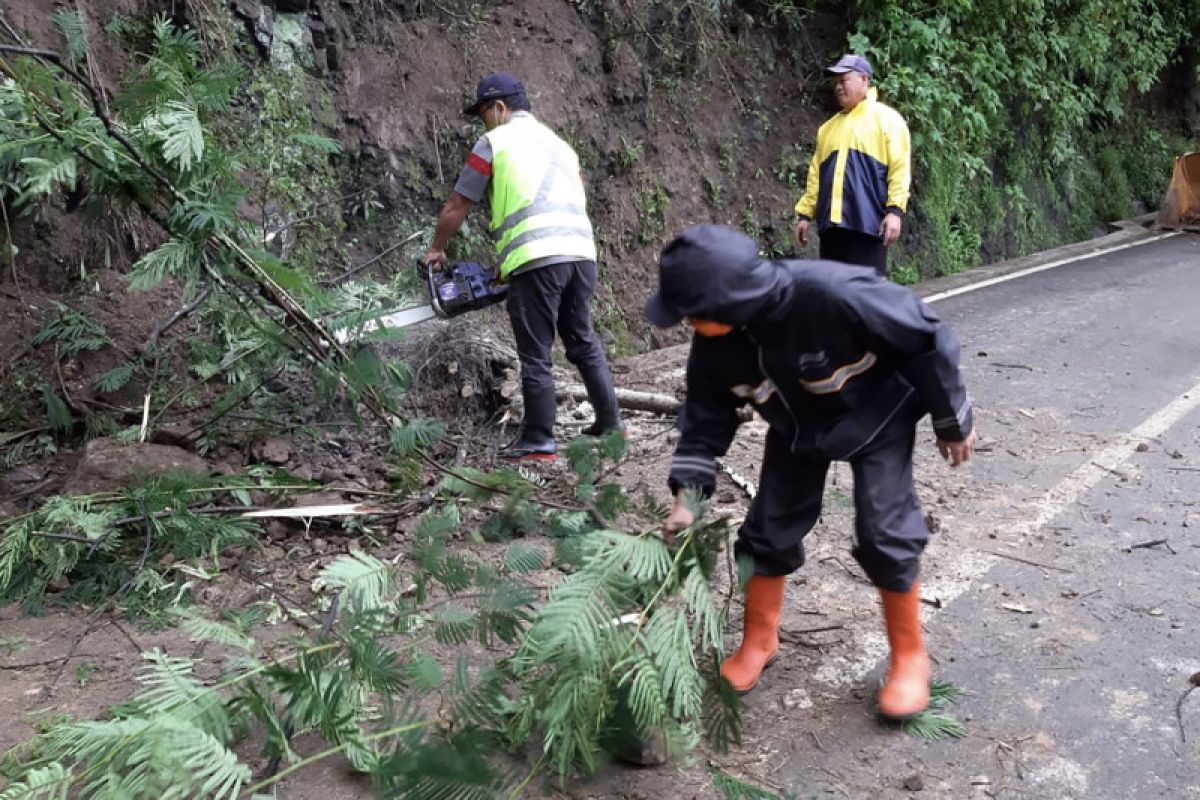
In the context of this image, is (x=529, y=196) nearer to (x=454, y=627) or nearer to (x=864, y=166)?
(x=864, y=166)

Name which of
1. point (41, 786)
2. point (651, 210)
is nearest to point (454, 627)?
point (41, 786)

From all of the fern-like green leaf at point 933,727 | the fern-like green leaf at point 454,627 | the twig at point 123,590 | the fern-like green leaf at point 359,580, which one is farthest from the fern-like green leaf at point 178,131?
the fern-like green leaf at point 933,727

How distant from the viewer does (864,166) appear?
22.4ft

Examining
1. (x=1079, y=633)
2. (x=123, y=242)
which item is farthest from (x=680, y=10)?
(x=1079, y=633)

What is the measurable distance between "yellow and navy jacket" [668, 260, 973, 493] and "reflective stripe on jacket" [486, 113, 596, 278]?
2447mm

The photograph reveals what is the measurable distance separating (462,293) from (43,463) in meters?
2.42

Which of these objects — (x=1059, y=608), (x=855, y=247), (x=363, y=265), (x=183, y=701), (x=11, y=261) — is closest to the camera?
(x=183, y=701)

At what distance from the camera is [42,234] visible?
5758 millimetres

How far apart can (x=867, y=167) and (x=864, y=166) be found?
0.07ft

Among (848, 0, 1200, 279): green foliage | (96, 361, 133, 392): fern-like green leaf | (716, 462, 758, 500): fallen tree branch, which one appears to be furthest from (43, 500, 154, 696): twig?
(848, 0, 1200, 279): green foliage

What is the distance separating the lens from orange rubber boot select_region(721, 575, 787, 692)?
3404 mm

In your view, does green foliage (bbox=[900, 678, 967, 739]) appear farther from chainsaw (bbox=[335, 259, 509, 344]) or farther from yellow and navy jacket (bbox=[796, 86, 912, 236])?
yellow and navy jacket (bbox=[796, 86, 912, 236])

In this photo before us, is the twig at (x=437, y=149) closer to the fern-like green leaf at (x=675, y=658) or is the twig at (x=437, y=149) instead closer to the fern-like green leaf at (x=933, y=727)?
the fern-like green leaf at (x=675, y=658)

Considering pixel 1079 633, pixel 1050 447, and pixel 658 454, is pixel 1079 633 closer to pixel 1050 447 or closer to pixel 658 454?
pixel 1050 447
